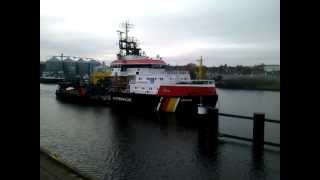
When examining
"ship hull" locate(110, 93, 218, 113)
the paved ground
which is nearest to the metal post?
the paved ground

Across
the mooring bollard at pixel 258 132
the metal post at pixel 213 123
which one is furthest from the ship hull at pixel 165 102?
the mooring bollard at pixel 258 132

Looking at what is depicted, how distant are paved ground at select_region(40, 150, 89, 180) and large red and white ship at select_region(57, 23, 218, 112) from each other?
18.2 metres

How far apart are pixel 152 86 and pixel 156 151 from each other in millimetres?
16908

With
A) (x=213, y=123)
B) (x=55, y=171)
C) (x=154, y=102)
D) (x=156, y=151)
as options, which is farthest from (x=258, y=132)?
(x=154, y=102)

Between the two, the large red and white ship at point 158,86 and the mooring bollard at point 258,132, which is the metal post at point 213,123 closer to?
the mooring bollard at point 258,132

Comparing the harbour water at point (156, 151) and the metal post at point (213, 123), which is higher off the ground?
the metal post at point (213, 123)

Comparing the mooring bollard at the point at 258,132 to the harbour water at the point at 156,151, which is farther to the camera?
the mooring bollard at the point at 258,132

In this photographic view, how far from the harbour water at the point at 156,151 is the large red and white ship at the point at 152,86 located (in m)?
4.44

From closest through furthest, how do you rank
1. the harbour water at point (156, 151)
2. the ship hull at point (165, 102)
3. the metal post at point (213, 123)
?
the harbour water at point (156, 151), the metal post at point (213, 123), the ship hull at point (165, 102)

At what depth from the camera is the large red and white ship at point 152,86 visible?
2838 cm

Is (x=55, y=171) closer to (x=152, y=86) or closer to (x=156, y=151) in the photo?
(x=156, y=151)
